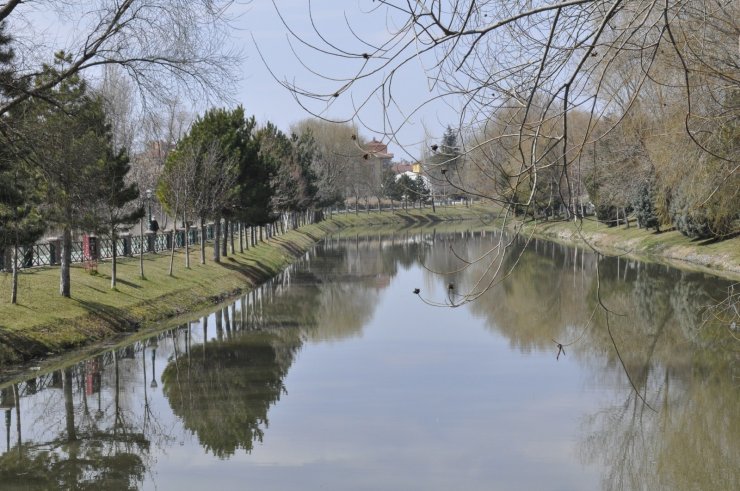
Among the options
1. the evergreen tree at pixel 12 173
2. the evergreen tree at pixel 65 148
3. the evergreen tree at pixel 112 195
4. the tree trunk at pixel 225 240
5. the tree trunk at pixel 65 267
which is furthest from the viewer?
the tree trunk at pixel 225 240

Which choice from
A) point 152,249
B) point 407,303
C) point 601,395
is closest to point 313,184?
point 152,249

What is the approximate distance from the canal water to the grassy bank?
9.13m

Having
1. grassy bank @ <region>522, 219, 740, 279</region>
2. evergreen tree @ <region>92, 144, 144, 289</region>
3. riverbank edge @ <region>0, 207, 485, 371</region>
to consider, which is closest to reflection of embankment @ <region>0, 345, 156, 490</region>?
riverbank edge @ <region>0, 207, 485, 371</region>

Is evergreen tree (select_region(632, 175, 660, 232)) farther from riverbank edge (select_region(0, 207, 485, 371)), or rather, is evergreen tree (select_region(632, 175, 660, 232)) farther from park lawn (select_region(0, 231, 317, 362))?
park lawn (select_region(0, 231, 317, 362))

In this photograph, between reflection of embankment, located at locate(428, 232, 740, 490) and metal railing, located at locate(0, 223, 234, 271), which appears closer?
reflection of embankment, located at locate(428, 232, 740, 490)

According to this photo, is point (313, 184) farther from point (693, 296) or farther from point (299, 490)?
point (299, 490)

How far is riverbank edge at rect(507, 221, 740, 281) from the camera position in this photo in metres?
43.0

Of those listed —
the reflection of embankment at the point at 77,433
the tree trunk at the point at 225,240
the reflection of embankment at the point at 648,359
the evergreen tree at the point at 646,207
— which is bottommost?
the reflection of embankment at the point at 77,433

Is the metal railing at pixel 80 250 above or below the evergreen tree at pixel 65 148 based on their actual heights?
below

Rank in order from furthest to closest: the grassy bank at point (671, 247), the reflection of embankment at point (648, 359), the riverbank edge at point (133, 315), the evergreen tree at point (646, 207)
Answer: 1. the evergreen tree at point (646, 207)
2. the grassy bank at point (671, 247)
3. the riverbank edge at point (133, 315)
4. the reflection of embankment at point (648, 359)

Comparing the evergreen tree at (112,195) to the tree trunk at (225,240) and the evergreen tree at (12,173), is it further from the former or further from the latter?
the tree trunk at (225,240)

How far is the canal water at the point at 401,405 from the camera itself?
45.6 feet

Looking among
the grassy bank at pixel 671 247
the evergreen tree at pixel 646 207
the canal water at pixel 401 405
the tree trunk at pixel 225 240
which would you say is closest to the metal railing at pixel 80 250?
the tree trunk at pixel 225 240

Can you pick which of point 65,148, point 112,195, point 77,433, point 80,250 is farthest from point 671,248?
point 77,433
